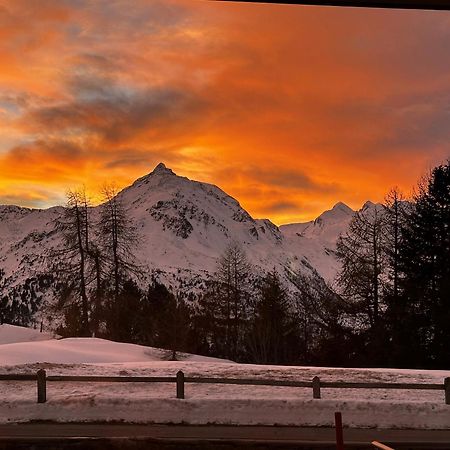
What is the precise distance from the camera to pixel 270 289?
2082 inches

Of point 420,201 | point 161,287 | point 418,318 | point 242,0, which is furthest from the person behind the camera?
point 161,287

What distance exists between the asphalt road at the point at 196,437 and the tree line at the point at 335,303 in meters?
22.1

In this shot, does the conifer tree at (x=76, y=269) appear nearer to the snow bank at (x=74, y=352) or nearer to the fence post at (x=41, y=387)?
the snow bank at (x=74, y=352)

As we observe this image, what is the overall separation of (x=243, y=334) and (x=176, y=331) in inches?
602

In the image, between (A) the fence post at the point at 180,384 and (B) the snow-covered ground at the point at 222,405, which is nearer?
(B) the snow-covered ground at the point at 222,405

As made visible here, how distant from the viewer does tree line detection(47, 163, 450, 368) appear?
3547 centimetres

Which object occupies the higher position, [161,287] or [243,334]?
[161,287]

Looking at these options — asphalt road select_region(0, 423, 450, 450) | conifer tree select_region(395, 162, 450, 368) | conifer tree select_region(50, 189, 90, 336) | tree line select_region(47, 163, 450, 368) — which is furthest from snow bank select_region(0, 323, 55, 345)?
asphalt road select_region(0, 423, 450, 450)

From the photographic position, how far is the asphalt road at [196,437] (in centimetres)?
1131

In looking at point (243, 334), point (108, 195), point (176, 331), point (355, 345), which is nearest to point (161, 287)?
point (243, 334)

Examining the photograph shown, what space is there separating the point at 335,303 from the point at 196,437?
29.3 meters

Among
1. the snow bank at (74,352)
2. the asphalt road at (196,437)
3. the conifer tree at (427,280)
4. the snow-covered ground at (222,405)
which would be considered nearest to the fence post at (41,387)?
the snow-covered ground at (222,405)

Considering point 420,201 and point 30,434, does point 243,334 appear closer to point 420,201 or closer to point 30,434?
point 420,201

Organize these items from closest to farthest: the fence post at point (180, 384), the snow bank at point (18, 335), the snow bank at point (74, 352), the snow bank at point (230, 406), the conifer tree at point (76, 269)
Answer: the snow bank at point (230, 406) < the fence post at point (180, 384) < the snow bank at point (74, 352) < the conifer tree at point (76, 269) < the snow bank at point (18, 335)
